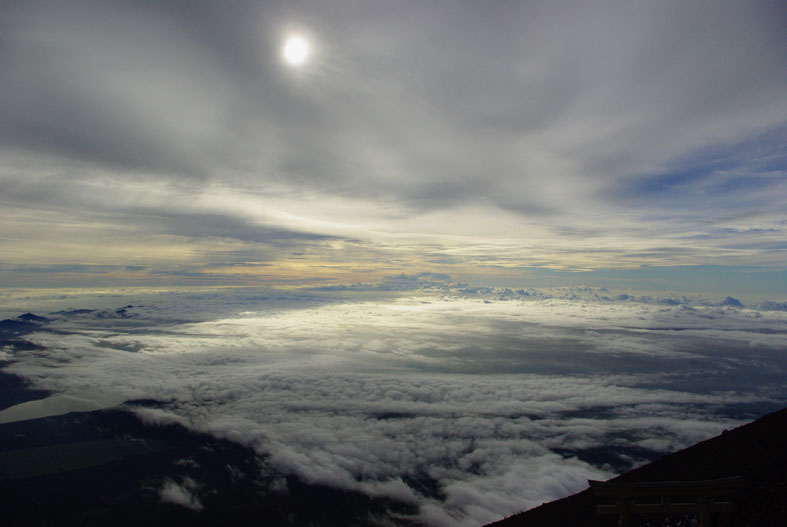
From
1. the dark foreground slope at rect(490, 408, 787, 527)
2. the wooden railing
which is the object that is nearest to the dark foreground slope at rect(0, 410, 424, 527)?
the dark foreground slope at rect(490, 408, 787, 527)

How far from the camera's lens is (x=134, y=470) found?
112 metres

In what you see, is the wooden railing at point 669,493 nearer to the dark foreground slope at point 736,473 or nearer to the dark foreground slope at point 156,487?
the dark foreground slope at point 736,473

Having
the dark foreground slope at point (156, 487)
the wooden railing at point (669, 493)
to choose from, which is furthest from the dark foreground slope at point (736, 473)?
the dark foreground slope at point (156, 487)

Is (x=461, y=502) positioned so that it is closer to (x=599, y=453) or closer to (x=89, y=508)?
(x=599, y=453)

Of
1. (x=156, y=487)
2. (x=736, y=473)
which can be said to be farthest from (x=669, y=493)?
(x=156, y=487)

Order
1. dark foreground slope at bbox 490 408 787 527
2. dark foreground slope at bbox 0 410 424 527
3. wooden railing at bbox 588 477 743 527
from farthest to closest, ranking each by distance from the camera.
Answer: dark foreground slope at bbox 0 410 424 527
dark foreground slope at bbox 490 408 787 527
wooden railing at bbox 588 477 743 527

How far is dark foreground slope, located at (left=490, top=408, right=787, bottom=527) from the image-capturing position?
1680 cm

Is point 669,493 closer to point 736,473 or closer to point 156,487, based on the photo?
point 736,473

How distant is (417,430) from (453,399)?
46770mm

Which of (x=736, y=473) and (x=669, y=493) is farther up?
(x=669, y=493)

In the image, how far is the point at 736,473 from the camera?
24.0 metres

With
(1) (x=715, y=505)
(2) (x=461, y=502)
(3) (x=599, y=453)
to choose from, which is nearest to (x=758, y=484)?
(1) (x=715, y=505)

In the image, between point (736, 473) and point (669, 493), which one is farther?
point (736, 473)

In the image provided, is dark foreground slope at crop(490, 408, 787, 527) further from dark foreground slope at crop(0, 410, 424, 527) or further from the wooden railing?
dark foreground slope at crop(0, 410, 424, 527)
